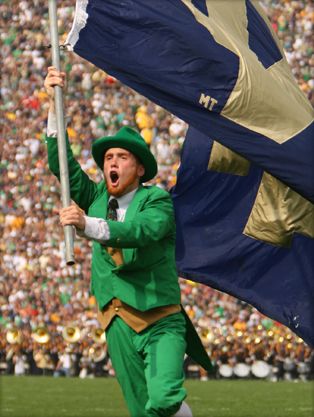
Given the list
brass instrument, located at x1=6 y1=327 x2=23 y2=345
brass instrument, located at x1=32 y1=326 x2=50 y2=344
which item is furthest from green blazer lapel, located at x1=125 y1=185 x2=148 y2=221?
brass instrument, located at x1=6 y1=327 x2=23 y2=345

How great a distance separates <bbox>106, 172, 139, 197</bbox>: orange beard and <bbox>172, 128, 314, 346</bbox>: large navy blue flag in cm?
103

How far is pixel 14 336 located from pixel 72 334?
97 cm

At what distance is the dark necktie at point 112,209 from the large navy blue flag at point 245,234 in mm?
1010

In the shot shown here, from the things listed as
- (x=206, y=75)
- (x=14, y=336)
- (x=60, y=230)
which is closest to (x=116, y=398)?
(x=14, y=336)

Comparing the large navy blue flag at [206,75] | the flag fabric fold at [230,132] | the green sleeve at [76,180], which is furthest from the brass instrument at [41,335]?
the green sleeve at [76,180]

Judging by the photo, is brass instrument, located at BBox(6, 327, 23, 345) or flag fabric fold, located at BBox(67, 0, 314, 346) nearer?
flag fabric fold, located at BBox(67, 0, 314, 346)

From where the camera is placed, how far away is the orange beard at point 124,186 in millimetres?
7148

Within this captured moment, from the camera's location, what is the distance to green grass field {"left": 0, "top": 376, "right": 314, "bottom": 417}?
45.3 ft

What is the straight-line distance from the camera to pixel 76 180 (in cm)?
739

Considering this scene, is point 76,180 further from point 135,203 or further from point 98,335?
point 98,335

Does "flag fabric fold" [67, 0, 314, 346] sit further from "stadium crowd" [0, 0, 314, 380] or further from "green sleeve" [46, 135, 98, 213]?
"stadium crowd" [0, 0, 314, 380]

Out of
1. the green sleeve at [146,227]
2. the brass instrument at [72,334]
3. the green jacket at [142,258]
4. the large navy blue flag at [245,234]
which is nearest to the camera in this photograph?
the green sleeve at [146,227]

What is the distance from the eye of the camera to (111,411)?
14.1 m

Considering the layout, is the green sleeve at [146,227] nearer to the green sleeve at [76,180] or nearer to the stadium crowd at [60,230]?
the green sleeve at [76,180]
